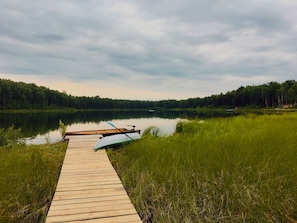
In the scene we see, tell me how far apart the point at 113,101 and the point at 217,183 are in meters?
118

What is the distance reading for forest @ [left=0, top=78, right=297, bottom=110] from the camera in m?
77.4

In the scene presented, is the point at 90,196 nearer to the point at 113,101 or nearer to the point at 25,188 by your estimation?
the point at 25,188

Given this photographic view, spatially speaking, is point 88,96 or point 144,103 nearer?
point 88,96

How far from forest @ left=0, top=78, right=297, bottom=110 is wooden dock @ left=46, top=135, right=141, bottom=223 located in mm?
79401

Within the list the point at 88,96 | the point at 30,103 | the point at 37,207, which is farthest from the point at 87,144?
the point at 88,96

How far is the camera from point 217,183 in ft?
15.2

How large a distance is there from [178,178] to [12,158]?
4394 mm

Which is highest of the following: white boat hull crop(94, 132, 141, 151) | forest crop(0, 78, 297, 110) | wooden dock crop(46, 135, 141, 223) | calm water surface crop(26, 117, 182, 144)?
forest crop(0, 78, 297, 110)

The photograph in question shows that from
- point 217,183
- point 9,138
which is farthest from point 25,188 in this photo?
point 9,138

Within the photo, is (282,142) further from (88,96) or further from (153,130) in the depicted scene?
(88,96)

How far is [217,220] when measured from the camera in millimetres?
3732

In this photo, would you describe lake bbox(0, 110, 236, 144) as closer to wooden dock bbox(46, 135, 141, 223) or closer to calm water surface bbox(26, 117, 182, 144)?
calm water surface bbox(26, 117, 182, 144)

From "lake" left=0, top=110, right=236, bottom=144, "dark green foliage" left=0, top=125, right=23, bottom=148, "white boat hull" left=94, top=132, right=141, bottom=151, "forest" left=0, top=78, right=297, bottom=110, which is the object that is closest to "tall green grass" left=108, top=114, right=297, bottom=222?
"white boat hull" left=94, top=132, right=141, bottom=151

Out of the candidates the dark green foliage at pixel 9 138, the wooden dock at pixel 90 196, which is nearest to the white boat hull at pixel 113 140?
the wooden dock at pixel 90 196
